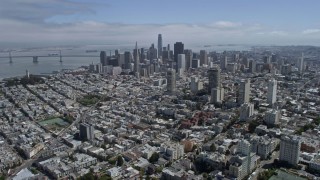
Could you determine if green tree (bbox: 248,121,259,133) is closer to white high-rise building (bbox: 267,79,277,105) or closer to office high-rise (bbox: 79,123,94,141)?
white high-rise building (bbox: 267,79,277,105)

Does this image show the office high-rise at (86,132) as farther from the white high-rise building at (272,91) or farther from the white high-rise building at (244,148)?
the white high-rise building at (272,91)

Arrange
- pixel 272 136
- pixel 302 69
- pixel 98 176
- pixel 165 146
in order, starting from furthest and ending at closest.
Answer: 1. pixel 302 69
2. pixel 272 136
3. pixel 165 146
4. pixel 98 176

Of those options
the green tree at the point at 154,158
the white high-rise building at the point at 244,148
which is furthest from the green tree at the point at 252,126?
the green tree at the point at 154,158

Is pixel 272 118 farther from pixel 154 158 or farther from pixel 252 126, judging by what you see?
pixel 154 158

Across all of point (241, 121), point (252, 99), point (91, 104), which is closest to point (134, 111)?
point (91, 104)

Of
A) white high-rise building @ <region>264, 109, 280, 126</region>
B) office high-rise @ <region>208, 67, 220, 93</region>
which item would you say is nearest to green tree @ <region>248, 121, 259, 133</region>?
white high-rise building @ <region>264, 109, 280, 126</region>

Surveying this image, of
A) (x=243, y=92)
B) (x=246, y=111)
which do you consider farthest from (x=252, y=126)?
(x=243, y=92)

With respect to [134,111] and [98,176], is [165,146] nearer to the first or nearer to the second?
[98,176]
